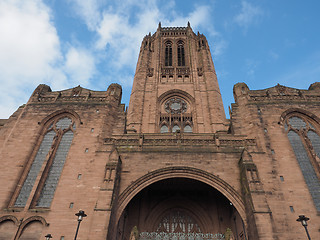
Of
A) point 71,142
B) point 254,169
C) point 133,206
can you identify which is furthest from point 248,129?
point 71,142

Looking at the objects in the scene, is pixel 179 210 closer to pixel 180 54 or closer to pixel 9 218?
pixel 9 218

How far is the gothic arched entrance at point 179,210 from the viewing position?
17.4 metres

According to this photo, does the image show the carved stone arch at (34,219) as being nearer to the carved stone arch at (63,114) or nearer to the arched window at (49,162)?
the arched window at (49,162)

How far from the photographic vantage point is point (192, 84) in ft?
99.0

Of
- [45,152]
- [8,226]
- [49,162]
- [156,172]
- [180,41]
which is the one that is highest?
[180,41]

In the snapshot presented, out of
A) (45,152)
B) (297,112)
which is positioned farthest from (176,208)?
(297,112)

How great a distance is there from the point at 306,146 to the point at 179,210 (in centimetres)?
1088

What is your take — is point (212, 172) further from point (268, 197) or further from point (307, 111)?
point (307, 111)

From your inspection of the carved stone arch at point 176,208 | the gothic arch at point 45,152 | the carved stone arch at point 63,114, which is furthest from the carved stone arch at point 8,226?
the carved stone arch at point 176,208

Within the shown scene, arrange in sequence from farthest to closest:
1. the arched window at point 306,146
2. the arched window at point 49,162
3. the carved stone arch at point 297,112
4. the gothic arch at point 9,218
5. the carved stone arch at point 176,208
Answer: the carved stone arch at point 297,112, the carved stone arch at point 176,208, the arched window at point 306,146, the arched window at point 49,162, the gothic arch at point 9,218

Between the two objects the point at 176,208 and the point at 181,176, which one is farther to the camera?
the point at 176,208

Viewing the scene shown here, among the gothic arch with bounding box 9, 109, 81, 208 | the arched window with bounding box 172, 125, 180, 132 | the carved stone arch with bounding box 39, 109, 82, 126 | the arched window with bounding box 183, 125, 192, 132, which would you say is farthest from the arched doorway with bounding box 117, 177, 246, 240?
the carved stone arch with bounding box 39, 109, 82, 126

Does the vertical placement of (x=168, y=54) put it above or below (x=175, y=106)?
above

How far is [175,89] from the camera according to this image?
96.7ft
